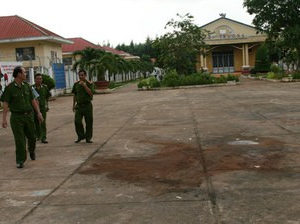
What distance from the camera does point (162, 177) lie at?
6668 millimetres

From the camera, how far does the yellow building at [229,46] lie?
194 feet

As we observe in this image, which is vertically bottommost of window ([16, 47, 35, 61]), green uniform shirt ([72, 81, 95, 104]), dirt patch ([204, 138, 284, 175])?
dirt patch ([204, 138, 284, 175])

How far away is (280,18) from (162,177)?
38.2 m

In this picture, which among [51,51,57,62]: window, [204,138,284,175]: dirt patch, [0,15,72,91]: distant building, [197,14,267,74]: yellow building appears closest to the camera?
[204,138,284,175]: dirt patch

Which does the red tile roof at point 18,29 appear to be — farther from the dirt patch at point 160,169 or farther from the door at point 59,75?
the dirt patch at point 160,169

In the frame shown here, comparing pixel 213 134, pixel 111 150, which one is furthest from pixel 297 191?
pixel 213 134

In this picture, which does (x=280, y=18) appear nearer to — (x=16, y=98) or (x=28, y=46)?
(x=28, y=46)

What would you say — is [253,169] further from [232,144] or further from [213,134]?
[213,134]

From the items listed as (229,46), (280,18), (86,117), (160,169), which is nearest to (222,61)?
(229,46)

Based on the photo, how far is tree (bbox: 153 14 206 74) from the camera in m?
42.2

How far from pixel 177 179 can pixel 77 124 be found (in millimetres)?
4268

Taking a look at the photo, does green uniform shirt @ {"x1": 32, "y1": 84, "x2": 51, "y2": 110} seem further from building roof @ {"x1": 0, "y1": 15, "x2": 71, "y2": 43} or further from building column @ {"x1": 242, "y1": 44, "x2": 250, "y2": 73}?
building column @ {"x1": 242, "y1": 44, "x2": 250, "y2": 73}

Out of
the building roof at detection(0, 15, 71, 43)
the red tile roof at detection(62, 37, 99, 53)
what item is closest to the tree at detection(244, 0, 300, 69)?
the building roof at detection(0, 15, 71, 43)

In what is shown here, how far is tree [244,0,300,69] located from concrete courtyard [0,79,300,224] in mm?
30880
